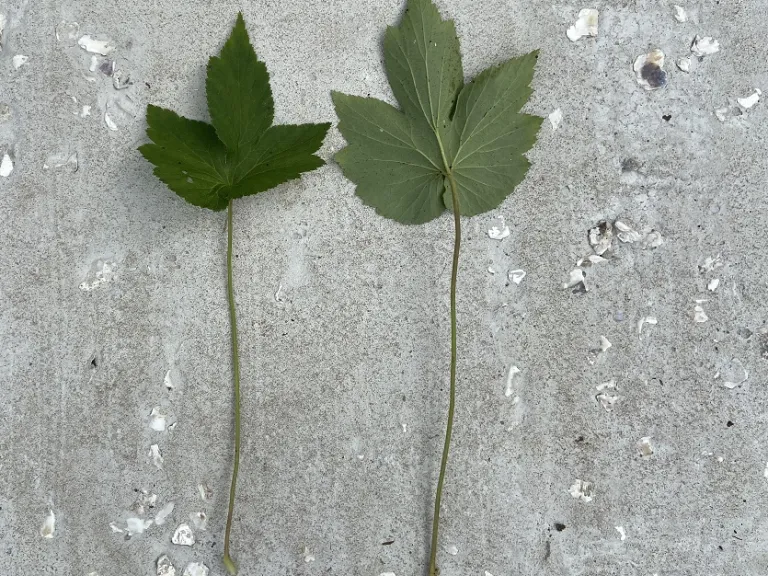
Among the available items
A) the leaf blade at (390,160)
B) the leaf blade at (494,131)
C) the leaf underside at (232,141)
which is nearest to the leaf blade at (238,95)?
the leaf underside at (232,141)

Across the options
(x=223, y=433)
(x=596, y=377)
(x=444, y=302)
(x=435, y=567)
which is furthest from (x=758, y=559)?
(x=223, y=433)

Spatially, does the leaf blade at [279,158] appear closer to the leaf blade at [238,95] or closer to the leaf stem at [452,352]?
the leaf blade at [238,95]

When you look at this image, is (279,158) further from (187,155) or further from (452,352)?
(452,352)

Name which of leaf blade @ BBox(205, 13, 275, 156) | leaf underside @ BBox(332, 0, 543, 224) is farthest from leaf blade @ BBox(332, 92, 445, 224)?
leaf blade @ BBox(205, 13, 275, 156)

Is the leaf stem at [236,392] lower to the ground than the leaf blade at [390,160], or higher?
lower

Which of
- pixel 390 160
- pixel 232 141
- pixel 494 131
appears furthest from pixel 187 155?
pixel 494 131

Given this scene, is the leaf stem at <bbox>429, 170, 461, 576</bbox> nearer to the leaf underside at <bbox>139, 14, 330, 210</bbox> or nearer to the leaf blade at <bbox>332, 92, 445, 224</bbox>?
the leaf blade at <bbox>332, 92, 445, 224</bbox>

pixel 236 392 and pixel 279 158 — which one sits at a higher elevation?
pixel 279 158
